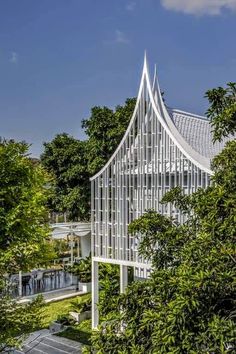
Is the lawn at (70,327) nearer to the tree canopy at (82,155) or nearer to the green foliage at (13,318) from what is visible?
the green foliage at (13,318)

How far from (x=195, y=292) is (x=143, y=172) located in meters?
7.18

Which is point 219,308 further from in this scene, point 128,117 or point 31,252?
point 128,117

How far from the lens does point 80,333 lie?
11.6m

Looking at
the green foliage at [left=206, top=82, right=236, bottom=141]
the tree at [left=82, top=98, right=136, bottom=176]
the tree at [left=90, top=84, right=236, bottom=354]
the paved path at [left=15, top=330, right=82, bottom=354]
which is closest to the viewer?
the tree at [left=90, top=84, right=236, bottom=354]

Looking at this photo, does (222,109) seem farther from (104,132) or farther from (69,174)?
(69,174)

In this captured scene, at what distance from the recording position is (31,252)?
7730 mm

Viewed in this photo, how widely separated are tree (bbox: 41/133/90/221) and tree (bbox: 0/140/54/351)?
10805 millimetres

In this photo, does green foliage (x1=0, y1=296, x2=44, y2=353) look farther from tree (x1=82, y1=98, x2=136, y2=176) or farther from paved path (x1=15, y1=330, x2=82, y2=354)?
tree (x1=82, y1=98, x2=136, y2=176)

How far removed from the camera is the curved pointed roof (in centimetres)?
954

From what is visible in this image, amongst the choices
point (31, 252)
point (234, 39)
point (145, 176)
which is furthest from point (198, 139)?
point (31, 252)

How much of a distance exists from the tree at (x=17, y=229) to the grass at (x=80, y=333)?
3.69 metres

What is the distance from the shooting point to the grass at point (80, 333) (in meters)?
11.1

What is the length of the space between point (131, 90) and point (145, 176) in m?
9.89

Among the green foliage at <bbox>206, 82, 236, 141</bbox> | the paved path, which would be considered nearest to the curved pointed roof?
the paved path
